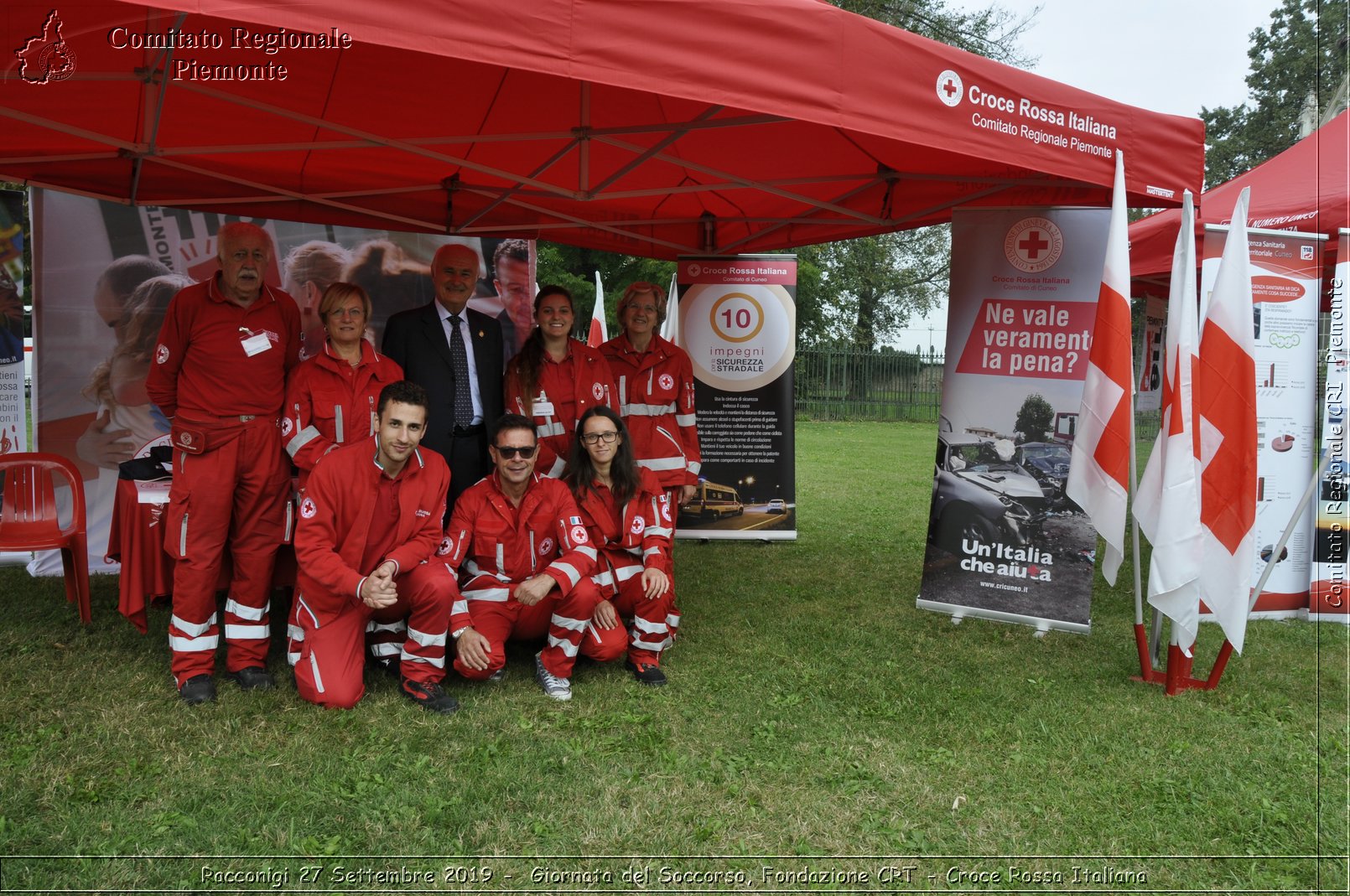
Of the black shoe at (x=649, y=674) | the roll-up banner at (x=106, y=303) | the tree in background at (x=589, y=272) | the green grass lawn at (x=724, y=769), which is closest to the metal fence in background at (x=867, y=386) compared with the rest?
the tree in background at (x=589, y=272)

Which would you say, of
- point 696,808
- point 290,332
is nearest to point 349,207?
point 290,332

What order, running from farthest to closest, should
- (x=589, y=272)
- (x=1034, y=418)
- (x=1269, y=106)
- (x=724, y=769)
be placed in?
(x=1269, y=106) → (x=589, y=272) → (x=1034, y=418) → (x=724, y=769)

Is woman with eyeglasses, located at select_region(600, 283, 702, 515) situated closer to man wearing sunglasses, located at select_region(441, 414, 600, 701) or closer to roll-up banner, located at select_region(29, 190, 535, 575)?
man wearing sunglasses, located at select_region(441, 414, 600, 701)

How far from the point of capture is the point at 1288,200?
5.74 meters

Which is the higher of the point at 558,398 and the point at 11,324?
the point at 11,324

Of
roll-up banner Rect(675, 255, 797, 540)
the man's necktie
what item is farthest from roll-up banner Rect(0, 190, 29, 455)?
roll-up banner Rect(675, 255, 797, 540)

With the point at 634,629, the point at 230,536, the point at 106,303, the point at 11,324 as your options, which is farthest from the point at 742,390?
the point at 11,324

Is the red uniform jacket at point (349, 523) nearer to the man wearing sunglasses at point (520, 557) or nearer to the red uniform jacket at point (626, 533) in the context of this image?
the man wearing sunglasses at point (520, 557)

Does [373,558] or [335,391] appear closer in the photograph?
[373,558]

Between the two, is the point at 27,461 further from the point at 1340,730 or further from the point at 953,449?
the point at 1340,730

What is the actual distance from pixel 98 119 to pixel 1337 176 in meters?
7.03

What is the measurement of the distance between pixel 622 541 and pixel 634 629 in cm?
42

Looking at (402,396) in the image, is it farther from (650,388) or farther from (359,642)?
(650,388)

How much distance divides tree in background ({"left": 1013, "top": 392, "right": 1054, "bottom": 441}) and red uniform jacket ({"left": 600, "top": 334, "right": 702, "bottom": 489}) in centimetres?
187
